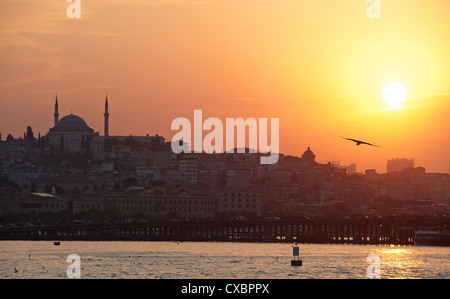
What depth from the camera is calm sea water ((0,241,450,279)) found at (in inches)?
2901

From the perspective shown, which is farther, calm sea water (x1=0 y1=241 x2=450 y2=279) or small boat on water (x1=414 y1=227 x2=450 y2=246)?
small boat on water (x1=414 y1=227 x2=450 y2=246)

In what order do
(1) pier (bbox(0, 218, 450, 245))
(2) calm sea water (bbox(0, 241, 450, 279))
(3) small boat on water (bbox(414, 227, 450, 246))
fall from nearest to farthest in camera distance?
(2) calm sea water (bbox(0, 241, 450, 279)) < (3) small boat on water (bbox(414, 227, 450, 246)) < (1) pier (bbox(0, 218, 450, 245))

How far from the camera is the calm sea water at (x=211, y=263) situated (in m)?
73.7

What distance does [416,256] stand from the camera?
99.9m

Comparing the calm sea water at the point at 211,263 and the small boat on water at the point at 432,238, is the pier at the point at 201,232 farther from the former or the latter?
the calm sea water at the point at 211,263

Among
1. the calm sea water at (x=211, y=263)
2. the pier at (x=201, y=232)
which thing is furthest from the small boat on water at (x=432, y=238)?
the calm sea water at (x=211, y=263)

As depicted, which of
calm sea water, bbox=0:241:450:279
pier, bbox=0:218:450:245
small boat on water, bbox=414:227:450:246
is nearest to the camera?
calm sea water, bbox=0:241:450:279

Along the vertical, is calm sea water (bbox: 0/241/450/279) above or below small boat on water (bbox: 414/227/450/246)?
below

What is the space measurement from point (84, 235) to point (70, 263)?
5934 cm

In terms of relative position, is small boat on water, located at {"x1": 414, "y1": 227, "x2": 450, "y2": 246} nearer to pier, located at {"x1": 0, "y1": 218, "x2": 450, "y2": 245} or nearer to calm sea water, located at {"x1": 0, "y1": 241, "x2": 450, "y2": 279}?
pier, located at {"x1": 0, "y1": 218, "x2": 450, "y2": 245}

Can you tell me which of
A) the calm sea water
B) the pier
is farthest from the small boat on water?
the calm sea water

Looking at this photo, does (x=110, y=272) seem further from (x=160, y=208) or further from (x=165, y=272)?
(x=160, y=208)

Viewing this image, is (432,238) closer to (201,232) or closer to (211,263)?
(201,232)
